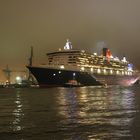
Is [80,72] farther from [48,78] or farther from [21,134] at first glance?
[21,134]

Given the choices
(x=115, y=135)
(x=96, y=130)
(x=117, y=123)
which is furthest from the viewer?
(x=117, y=123)

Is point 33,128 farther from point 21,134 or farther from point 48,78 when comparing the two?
point 48,78

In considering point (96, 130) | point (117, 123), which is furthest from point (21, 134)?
point (117, 123)

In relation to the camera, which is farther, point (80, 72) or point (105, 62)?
point (105, 62)

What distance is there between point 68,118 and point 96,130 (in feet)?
20.4

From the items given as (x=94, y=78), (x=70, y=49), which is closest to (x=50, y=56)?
(x=70, y=49)

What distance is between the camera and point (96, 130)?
2022cm

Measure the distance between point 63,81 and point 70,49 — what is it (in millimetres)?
14804

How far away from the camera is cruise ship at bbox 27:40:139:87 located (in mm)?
121062

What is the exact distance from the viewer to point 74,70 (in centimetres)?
12425

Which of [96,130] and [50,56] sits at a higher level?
[50,56]

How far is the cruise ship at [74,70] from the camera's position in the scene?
12106 centimetres

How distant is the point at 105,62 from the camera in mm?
149625

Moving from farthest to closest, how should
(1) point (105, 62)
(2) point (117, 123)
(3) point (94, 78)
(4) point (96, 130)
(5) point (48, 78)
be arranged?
(1) point (105, 62), (3) point (94, 78), (5) point (48, 78), (2) point (117, 123), (4) point (96, 130)
